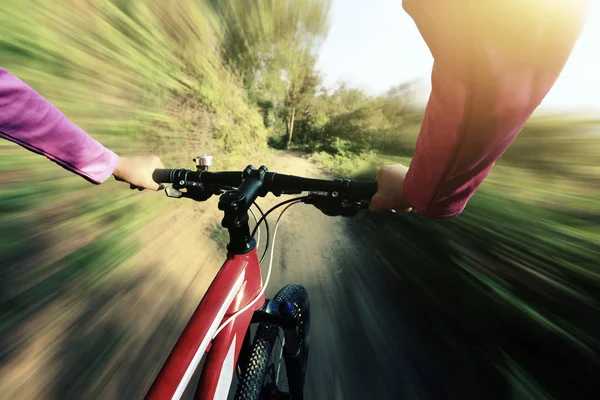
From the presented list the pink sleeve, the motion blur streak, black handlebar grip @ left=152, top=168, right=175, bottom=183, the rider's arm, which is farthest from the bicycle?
the motion blur streak

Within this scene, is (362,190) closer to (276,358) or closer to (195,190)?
(195,190)

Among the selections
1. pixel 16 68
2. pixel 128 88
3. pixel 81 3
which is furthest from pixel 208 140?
pixel 16 68

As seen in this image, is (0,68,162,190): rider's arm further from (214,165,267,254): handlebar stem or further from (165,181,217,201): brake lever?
(214,165,267,254): handlebar stem

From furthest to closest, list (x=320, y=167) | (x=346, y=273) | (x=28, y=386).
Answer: (x=320, y=167), (x=346, y=273), (x=28, y=386)

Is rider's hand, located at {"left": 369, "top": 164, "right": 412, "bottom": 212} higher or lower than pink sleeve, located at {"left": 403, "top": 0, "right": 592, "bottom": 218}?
lower

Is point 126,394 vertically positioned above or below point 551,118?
below

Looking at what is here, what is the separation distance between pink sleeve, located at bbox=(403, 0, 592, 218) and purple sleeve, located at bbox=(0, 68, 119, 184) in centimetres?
119

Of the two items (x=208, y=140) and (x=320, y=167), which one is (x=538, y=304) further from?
(x=320, y=167)

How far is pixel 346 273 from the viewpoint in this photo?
3.91m

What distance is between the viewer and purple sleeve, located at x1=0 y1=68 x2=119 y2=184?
89 cm

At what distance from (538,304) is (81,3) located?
5.02 metres

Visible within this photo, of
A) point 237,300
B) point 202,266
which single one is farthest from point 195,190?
point 202,266

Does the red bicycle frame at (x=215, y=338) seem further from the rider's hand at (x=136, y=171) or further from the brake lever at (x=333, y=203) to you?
the rider's hand at (x=136, y=171)

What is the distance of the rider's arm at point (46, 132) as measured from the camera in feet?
2.91
